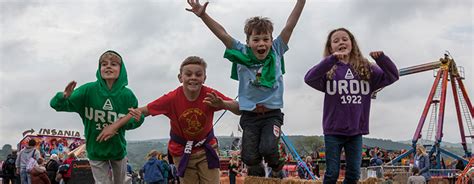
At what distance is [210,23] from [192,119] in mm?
1093

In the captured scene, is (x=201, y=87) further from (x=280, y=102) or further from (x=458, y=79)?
(x=458, y=79)

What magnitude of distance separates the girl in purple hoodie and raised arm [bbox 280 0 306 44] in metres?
0.65

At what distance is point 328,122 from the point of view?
17.3ft

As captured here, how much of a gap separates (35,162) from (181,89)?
8.79 m

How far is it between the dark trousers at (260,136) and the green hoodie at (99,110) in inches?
44.0

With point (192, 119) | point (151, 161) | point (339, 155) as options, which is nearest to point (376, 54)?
point (339, 155)

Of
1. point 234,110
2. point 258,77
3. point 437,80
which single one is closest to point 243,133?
point 234,110

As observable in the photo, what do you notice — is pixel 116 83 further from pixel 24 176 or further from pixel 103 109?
pixel 24 176

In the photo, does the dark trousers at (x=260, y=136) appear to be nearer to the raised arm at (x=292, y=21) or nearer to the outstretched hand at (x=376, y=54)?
the raised arm at (x=292, y=21)

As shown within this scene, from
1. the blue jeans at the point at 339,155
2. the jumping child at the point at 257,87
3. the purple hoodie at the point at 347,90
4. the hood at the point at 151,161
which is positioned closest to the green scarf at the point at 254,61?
the jumping child at the point at 257,87

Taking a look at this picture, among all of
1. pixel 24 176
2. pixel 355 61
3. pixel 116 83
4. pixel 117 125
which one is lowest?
pixel 24 176

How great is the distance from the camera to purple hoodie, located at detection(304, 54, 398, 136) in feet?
16.9

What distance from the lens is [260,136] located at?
560 centimetres

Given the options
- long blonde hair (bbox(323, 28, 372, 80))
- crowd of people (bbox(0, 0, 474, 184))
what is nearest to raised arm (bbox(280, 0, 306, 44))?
crowd of people (bbox(0, 0, 474, 184))
